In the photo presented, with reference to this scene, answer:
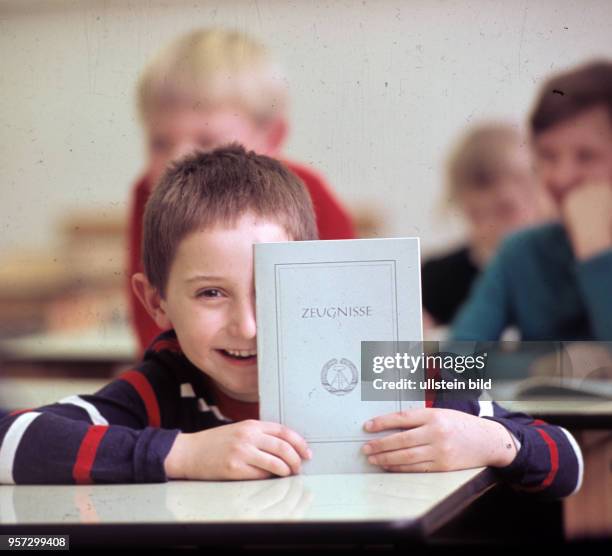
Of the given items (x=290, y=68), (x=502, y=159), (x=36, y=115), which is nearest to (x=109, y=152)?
(x=36, y=115)

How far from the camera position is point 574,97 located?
92.3 inches

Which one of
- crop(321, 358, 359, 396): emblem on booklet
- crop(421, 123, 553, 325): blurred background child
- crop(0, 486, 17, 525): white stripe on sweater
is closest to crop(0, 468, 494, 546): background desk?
crop(0, 486, 17, 525): white stripe on sweater

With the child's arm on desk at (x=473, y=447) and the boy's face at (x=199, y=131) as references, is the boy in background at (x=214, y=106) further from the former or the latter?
the child's arm on desk at (x=473, y=447)

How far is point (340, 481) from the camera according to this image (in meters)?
1.06

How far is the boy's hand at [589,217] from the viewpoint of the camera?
243 centimetres

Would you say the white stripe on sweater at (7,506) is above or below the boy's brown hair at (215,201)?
below

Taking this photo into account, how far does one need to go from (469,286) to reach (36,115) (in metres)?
1.42

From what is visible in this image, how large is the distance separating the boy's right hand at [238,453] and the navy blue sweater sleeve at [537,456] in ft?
0.70

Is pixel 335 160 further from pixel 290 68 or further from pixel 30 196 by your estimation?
pixel 30 196

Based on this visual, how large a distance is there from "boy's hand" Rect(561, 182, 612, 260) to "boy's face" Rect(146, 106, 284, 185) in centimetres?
84

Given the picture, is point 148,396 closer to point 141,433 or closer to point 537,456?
point 141,433

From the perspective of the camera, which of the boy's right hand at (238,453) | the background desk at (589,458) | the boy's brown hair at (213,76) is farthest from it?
the boy's brown hair at (213,76)

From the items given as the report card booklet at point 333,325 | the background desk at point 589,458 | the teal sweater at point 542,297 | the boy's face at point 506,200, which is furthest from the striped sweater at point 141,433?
the boy's face at point 506,200

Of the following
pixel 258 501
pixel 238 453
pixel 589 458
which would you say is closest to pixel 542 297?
pixel 589 458
